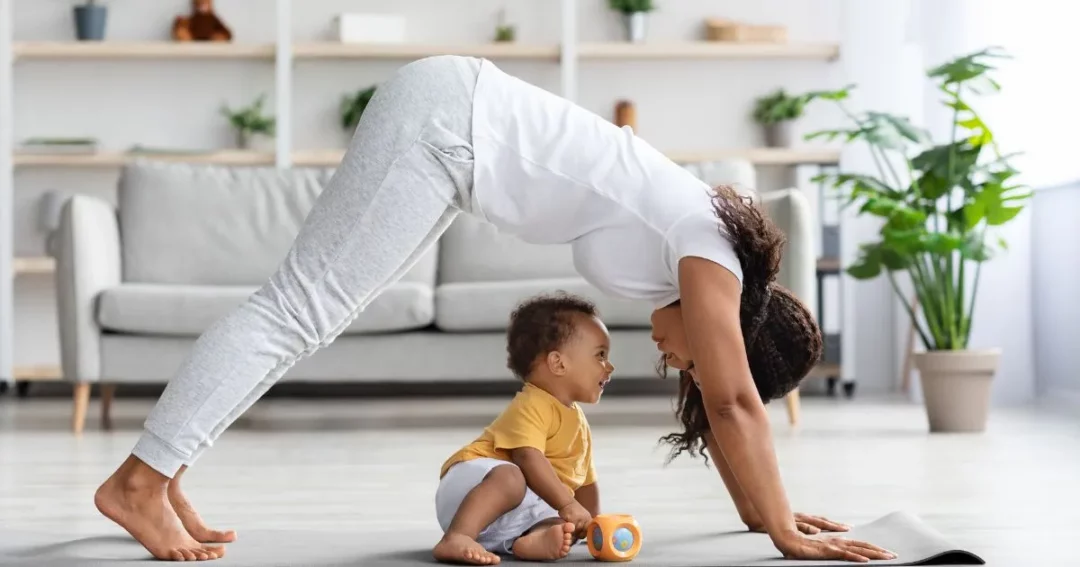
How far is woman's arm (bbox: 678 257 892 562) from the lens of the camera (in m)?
1.60

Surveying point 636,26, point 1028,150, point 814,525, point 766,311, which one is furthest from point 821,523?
Answer: point 636,26

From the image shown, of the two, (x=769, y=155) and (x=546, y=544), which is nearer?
(x=546, y=544)

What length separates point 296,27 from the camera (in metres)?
5.66

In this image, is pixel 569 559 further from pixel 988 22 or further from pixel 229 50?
pixel 229 50

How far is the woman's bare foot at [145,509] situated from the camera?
1.68 meters

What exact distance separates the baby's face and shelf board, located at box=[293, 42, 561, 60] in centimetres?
368

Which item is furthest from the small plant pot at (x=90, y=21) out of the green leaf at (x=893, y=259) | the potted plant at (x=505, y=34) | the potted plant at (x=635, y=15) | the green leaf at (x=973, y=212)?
the green leaf at (x=973, y=212)

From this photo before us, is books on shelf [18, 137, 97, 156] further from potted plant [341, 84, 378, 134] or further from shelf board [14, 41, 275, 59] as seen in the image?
potted plant [341, 84, 378, 134]

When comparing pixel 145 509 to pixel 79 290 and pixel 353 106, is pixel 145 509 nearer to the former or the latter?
pixel 79 290

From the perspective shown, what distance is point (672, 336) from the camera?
1.77 metres

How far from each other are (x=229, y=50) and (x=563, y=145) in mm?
3978

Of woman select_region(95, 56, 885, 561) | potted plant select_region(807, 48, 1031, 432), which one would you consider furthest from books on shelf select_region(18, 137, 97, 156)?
woman select_region(95, 56, 885, 561)

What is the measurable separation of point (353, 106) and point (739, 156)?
1.62 m

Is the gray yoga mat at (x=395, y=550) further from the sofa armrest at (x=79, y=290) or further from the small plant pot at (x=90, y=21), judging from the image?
the small plant pot at (x=90, y=21)
